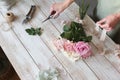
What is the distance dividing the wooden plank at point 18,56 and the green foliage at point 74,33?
218 millimetres

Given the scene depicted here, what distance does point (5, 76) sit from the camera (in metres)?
1.80

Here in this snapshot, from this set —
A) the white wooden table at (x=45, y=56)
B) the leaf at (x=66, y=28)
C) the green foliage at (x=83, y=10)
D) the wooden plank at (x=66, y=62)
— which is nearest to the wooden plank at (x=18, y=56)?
the white wooden table at (x=45, y=56)

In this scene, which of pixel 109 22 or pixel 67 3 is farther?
pixel 67 3

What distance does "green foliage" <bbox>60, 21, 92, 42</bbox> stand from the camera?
1.20m

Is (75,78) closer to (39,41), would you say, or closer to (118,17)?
(39,41)

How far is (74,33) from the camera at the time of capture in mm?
1201

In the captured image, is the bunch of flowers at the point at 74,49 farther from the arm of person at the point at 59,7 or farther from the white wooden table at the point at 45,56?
the arm of person at the point at 59,7

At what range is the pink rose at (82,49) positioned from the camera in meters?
1.15

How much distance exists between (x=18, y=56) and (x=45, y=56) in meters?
0.13

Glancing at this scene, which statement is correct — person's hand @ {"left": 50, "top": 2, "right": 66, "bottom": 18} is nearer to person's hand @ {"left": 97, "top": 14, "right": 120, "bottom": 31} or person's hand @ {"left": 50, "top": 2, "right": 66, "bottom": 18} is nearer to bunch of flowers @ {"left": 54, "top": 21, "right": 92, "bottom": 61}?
bunch of flowers @ {"left": 54, "top": 21, "right": 92, "bottom": 61}

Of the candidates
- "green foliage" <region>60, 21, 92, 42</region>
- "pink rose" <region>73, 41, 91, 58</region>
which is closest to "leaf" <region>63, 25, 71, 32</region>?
"green foliage" <region>60, 21, 92, 42</region>

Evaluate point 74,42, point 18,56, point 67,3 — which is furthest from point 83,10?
point 18,56

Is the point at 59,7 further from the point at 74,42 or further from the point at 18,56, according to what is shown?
the point at 18,56

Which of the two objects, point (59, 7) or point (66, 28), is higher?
point (59, 7)
